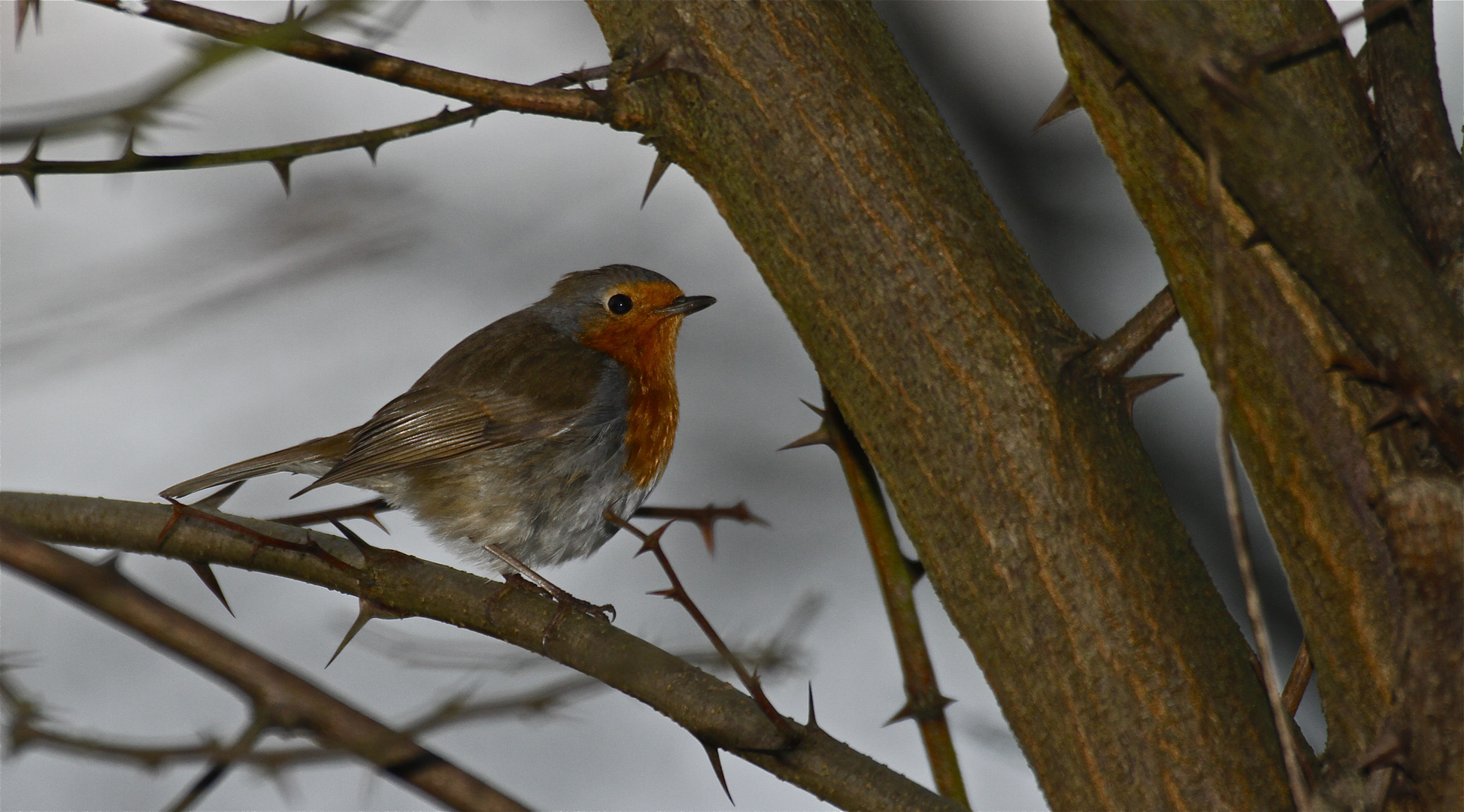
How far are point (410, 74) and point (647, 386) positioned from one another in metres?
2.17

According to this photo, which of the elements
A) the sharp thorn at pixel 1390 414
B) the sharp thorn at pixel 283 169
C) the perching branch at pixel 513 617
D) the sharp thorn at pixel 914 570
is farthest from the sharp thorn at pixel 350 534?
the sharp thorn at pixel 1390 414

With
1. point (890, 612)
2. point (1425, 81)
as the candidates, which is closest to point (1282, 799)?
point (890, 612)

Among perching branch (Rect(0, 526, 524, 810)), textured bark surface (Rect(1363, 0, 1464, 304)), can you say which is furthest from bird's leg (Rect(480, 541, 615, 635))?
textured bark surface (Rect(1363, 0, 1464, 304))

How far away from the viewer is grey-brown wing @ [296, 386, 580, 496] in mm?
3691

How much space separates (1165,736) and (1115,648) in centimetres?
16

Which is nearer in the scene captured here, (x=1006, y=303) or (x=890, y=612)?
(x=1006, y=303)

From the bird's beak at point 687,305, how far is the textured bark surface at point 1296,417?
2416 mm

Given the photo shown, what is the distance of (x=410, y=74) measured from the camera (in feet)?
6.63

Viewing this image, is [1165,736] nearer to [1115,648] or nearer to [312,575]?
[1115,648]

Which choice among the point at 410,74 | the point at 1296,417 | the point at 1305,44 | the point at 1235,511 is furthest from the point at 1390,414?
the point at 410,74

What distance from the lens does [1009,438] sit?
76.9 inches

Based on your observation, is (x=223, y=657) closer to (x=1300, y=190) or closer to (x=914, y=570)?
(x=1300, y=190)

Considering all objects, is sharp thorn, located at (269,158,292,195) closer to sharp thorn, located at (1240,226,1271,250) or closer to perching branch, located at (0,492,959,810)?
perching branch, located at (0,492,959,810)

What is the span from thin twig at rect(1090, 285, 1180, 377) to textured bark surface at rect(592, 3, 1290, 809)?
0.04 m
